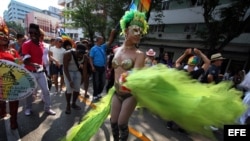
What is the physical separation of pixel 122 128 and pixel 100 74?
3.90 m

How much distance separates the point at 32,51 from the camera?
415 centimetres

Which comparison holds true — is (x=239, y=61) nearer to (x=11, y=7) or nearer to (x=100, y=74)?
(x=100, y=74)

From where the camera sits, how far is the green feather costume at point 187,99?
1.49 meters

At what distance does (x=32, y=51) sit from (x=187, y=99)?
344 centimetres

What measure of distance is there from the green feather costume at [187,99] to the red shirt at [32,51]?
2.88 meters

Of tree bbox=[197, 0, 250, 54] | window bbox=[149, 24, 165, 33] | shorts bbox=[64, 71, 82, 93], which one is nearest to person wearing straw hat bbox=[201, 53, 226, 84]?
shorts bbox=[64, 71, 82, 93]

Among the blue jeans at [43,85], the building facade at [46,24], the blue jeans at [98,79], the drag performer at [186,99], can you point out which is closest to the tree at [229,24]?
the blue jeans at [98,79]

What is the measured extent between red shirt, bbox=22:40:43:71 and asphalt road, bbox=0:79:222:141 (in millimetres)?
1085

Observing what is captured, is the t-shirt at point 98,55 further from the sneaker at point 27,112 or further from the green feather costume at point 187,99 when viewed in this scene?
the green feather costume at point 187,99

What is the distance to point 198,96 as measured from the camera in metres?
1.54

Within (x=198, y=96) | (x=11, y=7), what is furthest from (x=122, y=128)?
(x=11, y=7)

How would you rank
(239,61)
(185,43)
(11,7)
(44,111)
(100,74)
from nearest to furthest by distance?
(44,111) → (100,74) → (239,61) → (185,43) → (11,7)

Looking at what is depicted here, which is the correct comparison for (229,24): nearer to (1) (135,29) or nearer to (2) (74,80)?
(2) (74,80)

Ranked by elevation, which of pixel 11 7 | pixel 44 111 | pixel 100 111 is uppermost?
pixel 11 7
